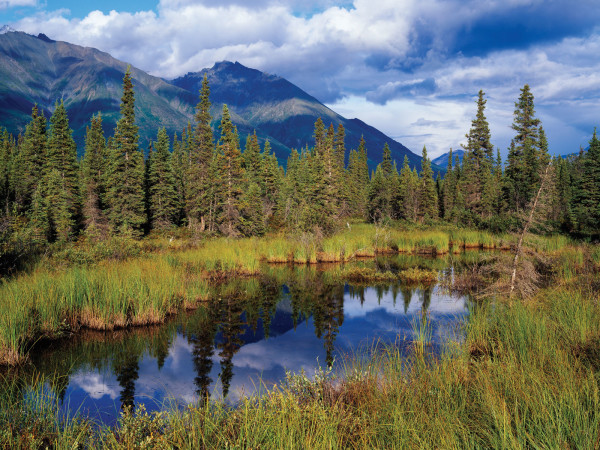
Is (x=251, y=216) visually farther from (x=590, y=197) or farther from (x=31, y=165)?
(x=31, y=165)

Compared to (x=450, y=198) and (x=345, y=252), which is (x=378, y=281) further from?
(x=450, y=198)

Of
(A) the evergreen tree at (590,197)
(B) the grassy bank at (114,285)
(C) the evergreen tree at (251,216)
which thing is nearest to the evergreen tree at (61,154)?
(C) the evergreen tree at (251,216)

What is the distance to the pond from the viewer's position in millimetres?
7902

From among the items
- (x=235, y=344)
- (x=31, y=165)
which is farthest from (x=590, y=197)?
(x=31, y=165)

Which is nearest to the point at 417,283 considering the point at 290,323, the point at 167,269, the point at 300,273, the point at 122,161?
the point at 300,273

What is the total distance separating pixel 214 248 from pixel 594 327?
19.3m

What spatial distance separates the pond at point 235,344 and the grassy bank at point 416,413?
4.04ft

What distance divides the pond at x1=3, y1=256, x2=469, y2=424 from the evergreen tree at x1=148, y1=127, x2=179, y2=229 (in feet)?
93.4

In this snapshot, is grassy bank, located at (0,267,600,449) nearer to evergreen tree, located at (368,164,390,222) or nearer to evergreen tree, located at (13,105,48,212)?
evergreen tree, located at (13,105,48,212)

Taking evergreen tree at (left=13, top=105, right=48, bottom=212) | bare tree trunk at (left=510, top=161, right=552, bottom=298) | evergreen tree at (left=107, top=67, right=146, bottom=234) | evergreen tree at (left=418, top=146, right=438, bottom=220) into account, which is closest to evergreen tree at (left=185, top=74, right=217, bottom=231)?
evergreen tree at (left=107, top=67, right=146, bottom=234)

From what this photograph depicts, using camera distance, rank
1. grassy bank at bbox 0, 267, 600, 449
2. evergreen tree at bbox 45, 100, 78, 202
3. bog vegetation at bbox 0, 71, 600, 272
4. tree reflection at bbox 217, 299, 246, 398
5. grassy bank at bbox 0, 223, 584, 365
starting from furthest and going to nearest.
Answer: evergreen tree at bbox 45, 100, 78, 202 → bog vegetation at bbox 0, 71, 600, 272 → grassy bank at bbox 0, 223, 584, 365 → tree reflection at bbox 217, 299, 246, 398 → grassy bank at bbox 0, 267, 600, 449

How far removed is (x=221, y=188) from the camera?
119 ft

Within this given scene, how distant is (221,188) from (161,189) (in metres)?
11.8

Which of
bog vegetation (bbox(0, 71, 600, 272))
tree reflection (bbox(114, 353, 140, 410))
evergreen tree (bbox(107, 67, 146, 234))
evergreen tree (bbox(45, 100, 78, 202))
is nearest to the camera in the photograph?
tree reflection (bbox(114, 353, 140, 410))
